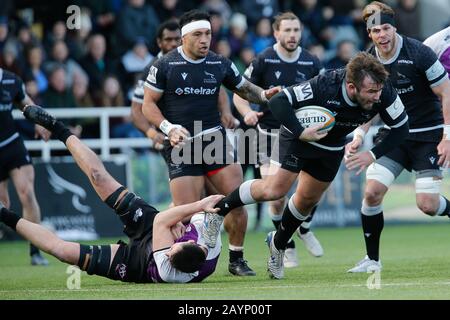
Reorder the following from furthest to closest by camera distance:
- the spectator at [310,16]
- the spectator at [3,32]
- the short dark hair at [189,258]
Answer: the spectator at [310,16] → the spectator at [3,32] → the short dark hair at [189,258]

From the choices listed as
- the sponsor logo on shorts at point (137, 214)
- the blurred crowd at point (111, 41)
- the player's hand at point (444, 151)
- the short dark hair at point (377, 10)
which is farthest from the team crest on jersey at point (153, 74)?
the blurred crowd at point (111, 41)

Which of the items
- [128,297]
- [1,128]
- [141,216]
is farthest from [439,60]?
[1,128]

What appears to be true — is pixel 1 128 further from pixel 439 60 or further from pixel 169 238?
pixel 439 60

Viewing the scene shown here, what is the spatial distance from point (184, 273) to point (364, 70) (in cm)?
260

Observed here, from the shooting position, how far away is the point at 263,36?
2086 cm

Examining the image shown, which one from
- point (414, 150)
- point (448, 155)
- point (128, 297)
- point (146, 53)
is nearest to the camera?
point (128, 297)

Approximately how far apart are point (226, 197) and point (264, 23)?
10537mm

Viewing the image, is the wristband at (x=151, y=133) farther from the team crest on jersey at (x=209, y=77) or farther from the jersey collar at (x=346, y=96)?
the jersey collar at (x=346, y=96)

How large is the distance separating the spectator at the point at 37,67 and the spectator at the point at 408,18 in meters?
8.29

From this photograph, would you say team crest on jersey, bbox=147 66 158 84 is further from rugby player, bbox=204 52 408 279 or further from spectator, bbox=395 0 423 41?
spectator, bbox=395 0 423 41

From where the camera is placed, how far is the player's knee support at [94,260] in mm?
10281

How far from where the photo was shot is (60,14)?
68.1 feet

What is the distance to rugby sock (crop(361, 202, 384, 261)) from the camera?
1160 centimetres

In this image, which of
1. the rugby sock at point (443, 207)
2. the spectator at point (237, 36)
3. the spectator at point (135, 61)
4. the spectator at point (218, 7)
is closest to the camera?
the rugby sock at point (443, 207)
